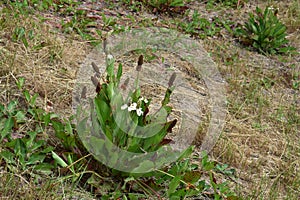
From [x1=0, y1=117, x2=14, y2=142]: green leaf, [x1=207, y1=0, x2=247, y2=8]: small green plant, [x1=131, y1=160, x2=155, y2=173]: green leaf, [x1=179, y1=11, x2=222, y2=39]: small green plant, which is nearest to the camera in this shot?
[x1=131, y1=160, x2=155, y2=173]: green leaf

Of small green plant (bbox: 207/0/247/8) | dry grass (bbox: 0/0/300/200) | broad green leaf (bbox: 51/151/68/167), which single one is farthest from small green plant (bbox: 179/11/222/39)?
broad green leaf (bbox: 51/151/68/167)

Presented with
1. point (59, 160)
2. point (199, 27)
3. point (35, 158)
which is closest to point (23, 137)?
point (35, 158)

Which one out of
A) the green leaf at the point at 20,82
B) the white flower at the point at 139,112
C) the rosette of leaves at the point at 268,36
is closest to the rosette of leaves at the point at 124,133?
the white flower at the point at 139,112

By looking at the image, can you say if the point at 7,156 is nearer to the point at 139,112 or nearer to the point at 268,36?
the point at 139,112

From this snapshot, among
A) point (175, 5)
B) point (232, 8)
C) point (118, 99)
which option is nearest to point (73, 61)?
point (118, 99)

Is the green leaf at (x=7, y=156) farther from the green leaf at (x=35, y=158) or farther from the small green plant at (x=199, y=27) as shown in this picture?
the small green plant at (x=199, y=27)

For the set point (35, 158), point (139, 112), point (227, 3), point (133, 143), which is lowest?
point (35, 158)

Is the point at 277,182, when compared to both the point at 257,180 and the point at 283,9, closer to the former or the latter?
the point at 257,180

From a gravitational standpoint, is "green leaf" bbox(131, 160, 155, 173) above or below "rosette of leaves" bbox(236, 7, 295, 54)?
below

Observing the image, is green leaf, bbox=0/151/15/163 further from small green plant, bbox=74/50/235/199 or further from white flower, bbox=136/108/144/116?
white flower, bbox=136/108/144/116
